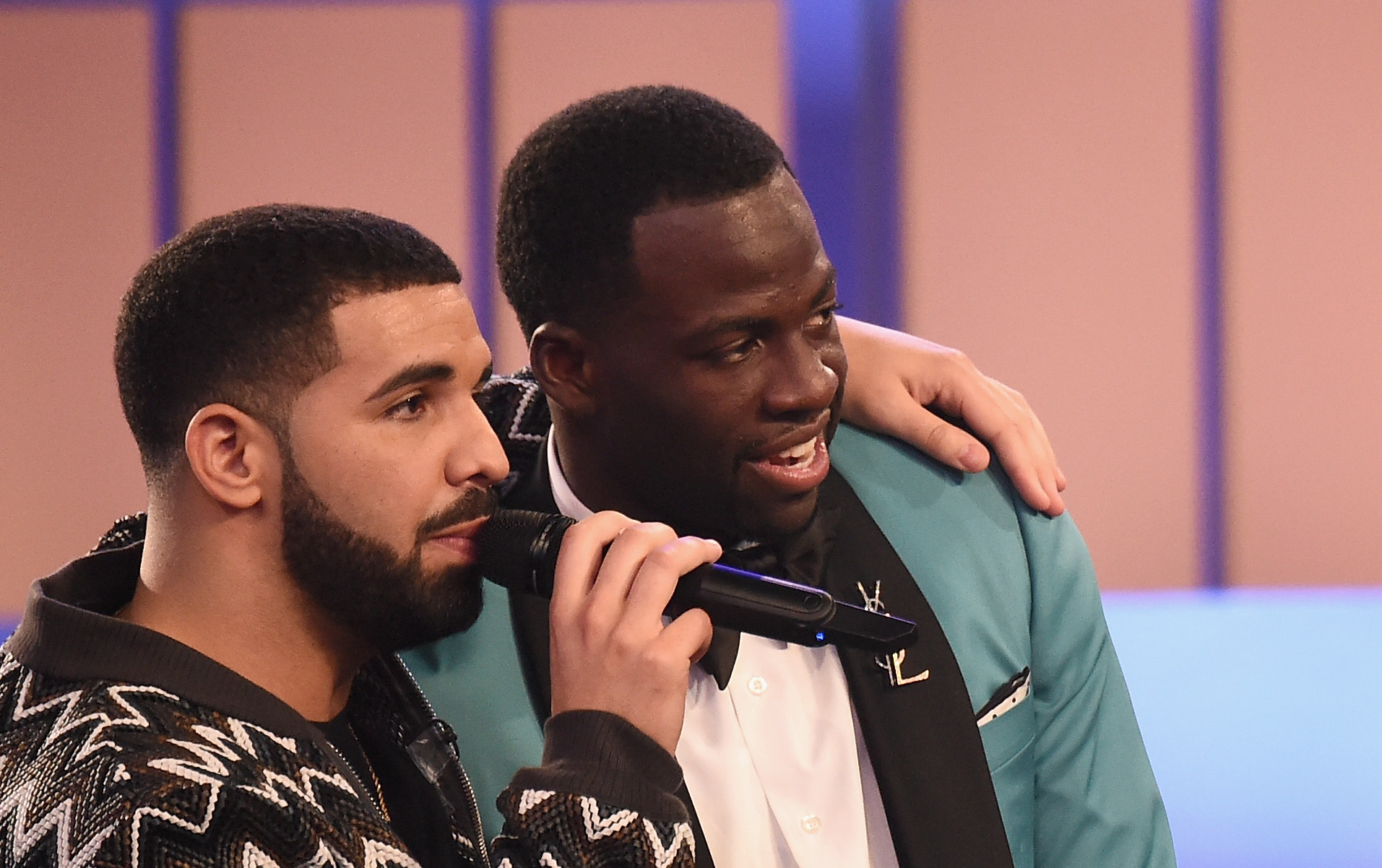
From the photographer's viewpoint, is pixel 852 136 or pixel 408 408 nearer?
pixel 408 408

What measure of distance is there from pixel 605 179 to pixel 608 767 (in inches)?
22.8

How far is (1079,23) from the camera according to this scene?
250 cm

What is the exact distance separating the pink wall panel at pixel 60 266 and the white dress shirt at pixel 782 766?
1635mm

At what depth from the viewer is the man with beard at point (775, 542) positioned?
123cm

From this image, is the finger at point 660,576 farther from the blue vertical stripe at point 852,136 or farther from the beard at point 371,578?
the blue vertical stripe at point 852,136

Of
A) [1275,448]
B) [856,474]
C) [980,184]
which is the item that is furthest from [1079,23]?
[856,474]

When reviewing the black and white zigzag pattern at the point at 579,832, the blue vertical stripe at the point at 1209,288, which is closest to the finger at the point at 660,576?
the black and white zigzag pattern at the point at 579,832

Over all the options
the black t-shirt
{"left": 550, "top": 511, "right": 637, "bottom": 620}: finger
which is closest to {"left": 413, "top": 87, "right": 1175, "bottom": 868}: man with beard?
the black t-shirt

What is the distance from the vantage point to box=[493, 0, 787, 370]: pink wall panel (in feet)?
8.20

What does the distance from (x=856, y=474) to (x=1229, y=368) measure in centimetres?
137

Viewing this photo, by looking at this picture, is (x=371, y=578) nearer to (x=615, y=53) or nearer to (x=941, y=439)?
(x=941, y=439)

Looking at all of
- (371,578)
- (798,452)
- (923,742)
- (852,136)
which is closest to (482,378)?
(371,578)

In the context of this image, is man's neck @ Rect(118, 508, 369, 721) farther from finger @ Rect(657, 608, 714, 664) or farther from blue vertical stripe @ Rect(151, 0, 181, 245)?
blue vertical stripe @ Rect(151, 0, 181, 245)

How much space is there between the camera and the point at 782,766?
1.26 meters
